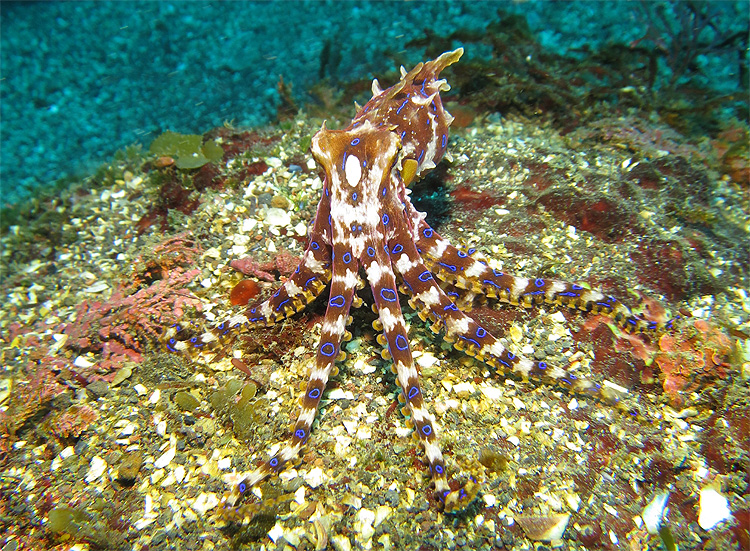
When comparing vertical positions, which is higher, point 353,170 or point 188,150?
point 188,150

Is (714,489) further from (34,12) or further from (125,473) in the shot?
(34,12)

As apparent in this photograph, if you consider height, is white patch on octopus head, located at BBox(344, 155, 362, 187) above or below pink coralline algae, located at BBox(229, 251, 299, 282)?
above

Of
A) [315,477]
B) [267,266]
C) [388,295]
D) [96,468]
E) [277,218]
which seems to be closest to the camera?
[388,295]

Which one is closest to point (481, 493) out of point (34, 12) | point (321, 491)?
point (321, 491)

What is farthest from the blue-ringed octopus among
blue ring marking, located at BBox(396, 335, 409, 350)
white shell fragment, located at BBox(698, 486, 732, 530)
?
white shell fragment, located at BBox(698, 486, 732, 530)

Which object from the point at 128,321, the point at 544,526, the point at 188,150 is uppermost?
the point at 188,150

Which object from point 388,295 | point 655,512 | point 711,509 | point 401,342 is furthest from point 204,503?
point 711,509

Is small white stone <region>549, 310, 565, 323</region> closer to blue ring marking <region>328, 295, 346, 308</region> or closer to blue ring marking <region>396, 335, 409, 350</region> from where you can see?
blue ring marking <region>396, 335, 409, 350</region>

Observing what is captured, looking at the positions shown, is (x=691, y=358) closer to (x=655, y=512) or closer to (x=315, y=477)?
(x=655, y=512)

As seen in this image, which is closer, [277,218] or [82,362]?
[82,362]
